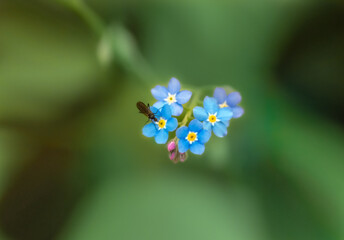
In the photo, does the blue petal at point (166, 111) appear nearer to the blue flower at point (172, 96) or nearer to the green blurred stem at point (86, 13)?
the blue flower at point (172, 96)

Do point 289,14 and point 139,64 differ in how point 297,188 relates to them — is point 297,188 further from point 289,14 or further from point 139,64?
point 139,64

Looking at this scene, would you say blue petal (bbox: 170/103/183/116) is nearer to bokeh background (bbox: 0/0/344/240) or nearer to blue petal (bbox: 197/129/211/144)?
blue petal (bbox: 197/129/211/144)

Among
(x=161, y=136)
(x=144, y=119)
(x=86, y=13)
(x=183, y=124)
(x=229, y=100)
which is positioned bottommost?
(x=161, y=136)

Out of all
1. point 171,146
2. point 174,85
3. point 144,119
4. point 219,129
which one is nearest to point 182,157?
point 171,146

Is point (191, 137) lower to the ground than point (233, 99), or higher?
lower

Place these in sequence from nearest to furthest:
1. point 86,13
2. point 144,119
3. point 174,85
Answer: point 174,85
point 86,13
point 144,119

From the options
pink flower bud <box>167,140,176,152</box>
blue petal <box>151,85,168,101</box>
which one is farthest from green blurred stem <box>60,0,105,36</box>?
pink flower bud <box>167,140,176,152</box>

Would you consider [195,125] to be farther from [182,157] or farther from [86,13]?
[86,13]
